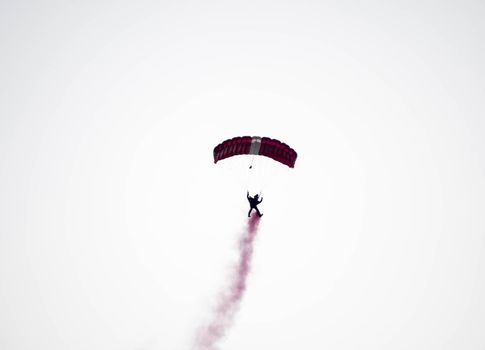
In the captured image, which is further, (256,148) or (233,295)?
(233,295)

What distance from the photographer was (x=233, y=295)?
94.9 ft

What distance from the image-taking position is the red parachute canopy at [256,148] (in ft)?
79.3

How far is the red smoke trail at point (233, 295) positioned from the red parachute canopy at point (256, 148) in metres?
6.04

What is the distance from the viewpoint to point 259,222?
94.9ft

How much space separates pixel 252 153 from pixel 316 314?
319ft

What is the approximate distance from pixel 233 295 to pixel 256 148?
34.0 ft

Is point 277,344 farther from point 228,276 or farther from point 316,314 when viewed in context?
point 228,276

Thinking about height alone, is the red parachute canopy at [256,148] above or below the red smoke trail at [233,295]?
above

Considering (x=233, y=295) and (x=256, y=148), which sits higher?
(x=256, y=148)

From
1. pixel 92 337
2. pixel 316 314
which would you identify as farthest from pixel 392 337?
pixel 92 337

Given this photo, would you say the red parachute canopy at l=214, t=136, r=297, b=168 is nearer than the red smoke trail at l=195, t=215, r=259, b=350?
Yes

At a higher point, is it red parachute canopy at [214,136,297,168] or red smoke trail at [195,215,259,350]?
red parachute canopy at [214,136,297,168]

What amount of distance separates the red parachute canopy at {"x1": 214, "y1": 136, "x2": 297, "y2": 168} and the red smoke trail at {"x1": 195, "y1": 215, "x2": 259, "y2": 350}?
6.04 meters

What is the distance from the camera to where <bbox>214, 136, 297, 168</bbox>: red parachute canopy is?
24.2 metres
